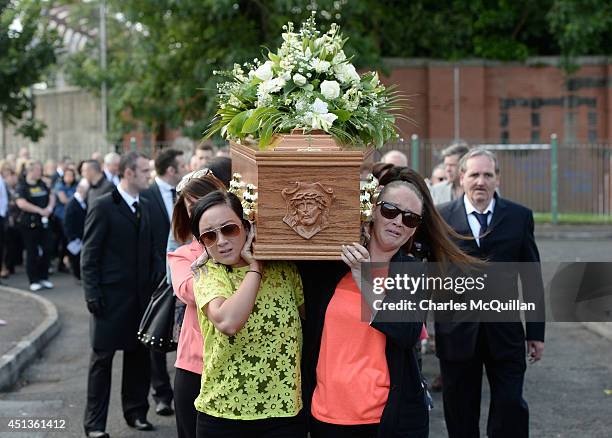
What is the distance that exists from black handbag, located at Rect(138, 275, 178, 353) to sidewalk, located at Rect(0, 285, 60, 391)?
3370 mm

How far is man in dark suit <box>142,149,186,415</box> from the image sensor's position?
8.30 m

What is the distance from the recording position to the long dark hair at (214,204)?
4.49 m

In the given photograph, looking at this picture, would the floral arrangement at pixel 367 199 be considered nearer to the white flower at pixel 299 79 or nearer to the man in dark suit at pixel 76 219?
the white flower at pixel 299 79

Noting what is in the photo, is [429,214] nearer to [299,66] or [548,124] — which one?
[299,66]

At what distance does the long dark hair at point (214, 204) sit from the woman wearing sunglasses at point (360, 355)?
0.41 m

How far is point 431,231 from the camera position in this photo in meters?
5.32

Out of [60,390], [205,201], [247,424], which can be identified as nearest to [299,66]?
[205,201]

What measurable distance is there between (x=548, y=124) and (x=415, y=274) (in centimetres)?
2538

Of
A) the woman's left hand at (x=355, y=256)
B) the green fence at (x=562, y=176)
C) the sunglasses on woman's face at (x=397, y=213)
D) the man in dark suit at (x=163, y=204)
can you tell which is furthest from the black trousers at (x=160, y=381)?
the green fence at (x=562, y=176)


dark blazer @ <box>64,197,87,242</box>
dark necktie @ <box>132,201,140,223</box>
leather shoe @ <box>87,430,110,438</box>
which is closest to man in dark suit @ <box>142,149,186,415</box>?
dark necktie @ <box>132,201,140,223</box>

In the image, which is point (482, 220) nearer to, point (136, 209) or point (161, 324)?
point (161, 324)

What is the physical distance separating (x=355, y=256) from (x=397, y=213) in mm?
383

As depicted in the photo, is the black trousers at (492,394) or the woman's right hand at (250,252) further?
the black trousers at (492,394)

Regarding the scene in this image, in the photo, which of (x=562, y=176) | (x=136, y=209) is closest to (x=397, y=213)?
(x=136, y=209)
